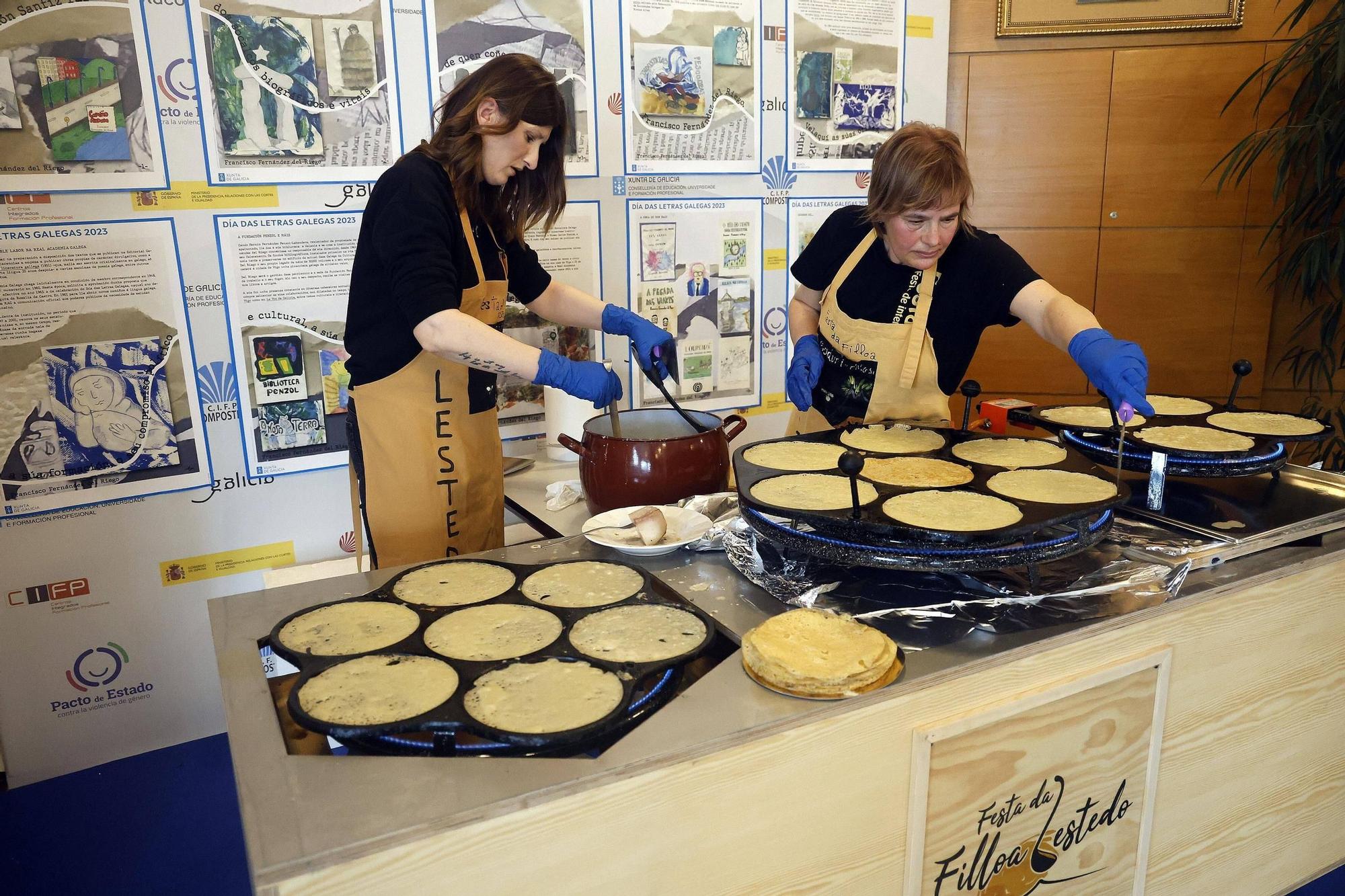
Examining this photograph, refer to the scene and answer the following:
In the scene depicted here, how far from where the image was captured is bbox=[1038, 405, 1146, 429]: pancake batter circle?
1.97 m

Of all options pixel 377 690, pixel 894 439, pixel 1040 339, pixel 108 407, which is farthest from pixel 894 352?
pixel 108 407

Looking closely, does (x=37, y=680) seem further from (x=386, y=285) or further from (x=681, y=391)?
(x=681, y=391)

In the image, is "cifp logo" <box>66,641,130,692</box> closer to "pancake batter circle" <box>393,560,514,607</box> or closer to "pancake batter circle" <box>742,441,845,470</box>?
"pancake batter circle" <box>393,560,514,607</box>

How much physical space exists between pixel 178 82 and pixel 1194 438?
2662mm

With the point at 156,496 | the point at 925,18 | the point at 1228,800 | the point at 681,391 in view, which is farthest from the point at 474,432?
the point at 925,18

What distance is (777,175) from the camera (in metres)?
3.47

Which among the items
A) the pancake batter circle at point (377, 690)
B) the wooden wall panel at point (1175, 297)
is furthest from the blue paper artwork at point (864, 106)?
the pancake batter circle at point (377, 690)

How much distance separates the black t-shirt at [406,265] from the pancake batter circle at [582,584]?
0.61 metres

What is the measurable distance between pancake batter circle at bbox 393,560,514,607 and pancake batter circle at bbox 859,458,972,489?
0.64 m

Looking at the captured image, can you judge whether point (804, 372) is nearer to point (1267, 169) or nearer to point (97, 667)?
point (97, 667)

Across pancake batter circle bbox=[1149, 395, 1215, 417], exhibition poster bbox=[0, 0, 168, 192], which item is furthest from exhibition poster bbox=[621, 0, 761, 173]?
pancake batter circle bbox=[1149, 395, 1215, 417]

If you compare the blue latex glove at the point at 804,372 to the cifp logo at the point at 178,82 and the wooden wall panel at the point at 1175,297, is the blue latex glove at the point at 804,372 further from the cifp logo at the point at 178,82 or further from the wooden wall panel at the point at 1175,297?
the wooden wall panel at the point at 1175,297

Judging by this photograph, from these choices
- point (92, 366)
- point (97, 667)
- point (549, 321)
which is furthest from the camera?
point (549, 321)

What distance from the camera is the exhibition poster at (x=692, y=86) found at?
3125 millimetres
